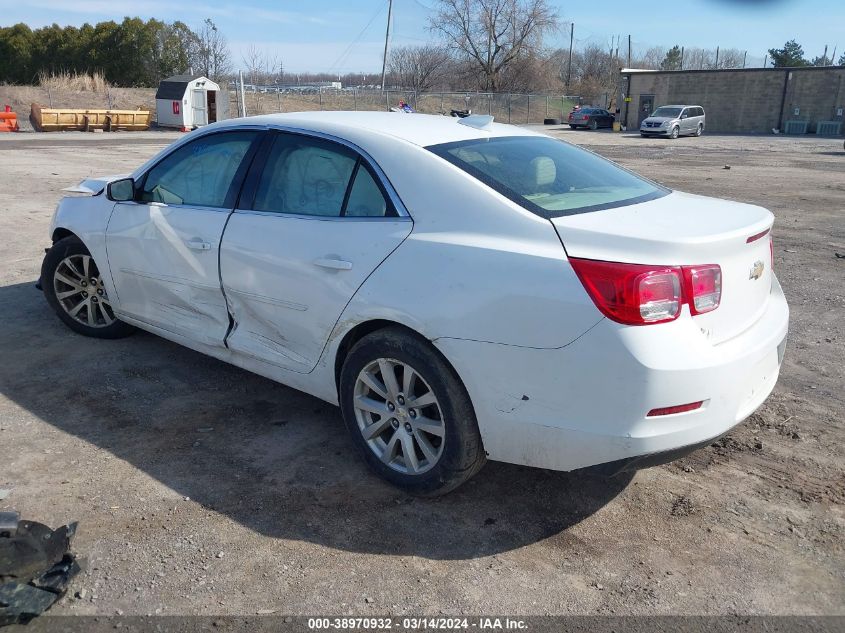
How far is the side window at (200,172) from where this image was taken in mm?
4168

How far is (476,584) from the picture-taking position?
282cm

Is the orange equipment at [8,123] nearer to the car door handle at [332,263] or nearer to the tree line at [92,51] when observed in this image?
the tree line at [92,51]

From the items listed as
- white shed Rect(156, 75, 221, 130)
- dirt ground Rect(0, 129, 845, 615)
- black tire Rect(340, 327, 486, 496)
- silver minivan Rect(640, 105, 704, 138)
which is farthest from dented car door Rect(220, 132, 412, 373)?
silver minivan Rect(640, 105, 704, 138)

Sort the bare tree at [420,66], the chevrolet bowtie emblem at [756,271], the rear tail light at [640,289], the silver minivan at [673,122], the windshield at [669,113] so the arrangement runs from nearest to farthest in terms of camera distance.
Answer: the rear tail light at [640,289]
the chevrolet bowtie emblem at [756,271]
the silver minivan at [673,122]
the windshield at [669,113]
the bare tree at [420,66]

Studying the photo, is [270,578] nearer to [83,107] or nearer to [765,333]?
[765,333]

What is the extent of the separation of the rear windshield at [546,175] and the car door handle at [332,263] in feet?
2.21

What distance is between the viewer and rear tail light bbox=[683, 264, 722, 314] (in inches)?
111

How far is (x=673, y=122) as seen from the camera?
136 feet

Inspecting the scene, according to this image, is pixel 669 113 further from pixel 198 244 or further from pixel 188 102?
pixel 198 244

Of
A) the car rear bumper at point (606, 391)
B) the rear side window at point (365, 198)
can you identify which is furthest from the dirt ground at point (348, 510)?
the rear side window at point (365, 198)

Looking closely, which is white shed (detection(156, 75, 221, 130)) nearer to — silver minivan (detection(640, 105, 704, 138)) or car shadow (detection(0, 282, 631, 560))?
silver minivan (detection(640, 105, 704, 138))

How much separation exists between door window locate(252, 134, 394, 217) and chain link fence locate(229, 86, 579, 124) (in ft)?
142

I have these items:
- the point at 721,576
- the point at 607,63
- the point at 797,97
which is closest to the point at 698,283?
the point at 721,576

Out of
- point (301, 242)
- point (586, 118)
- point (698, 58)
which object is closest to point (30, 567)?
point (301, 242)
